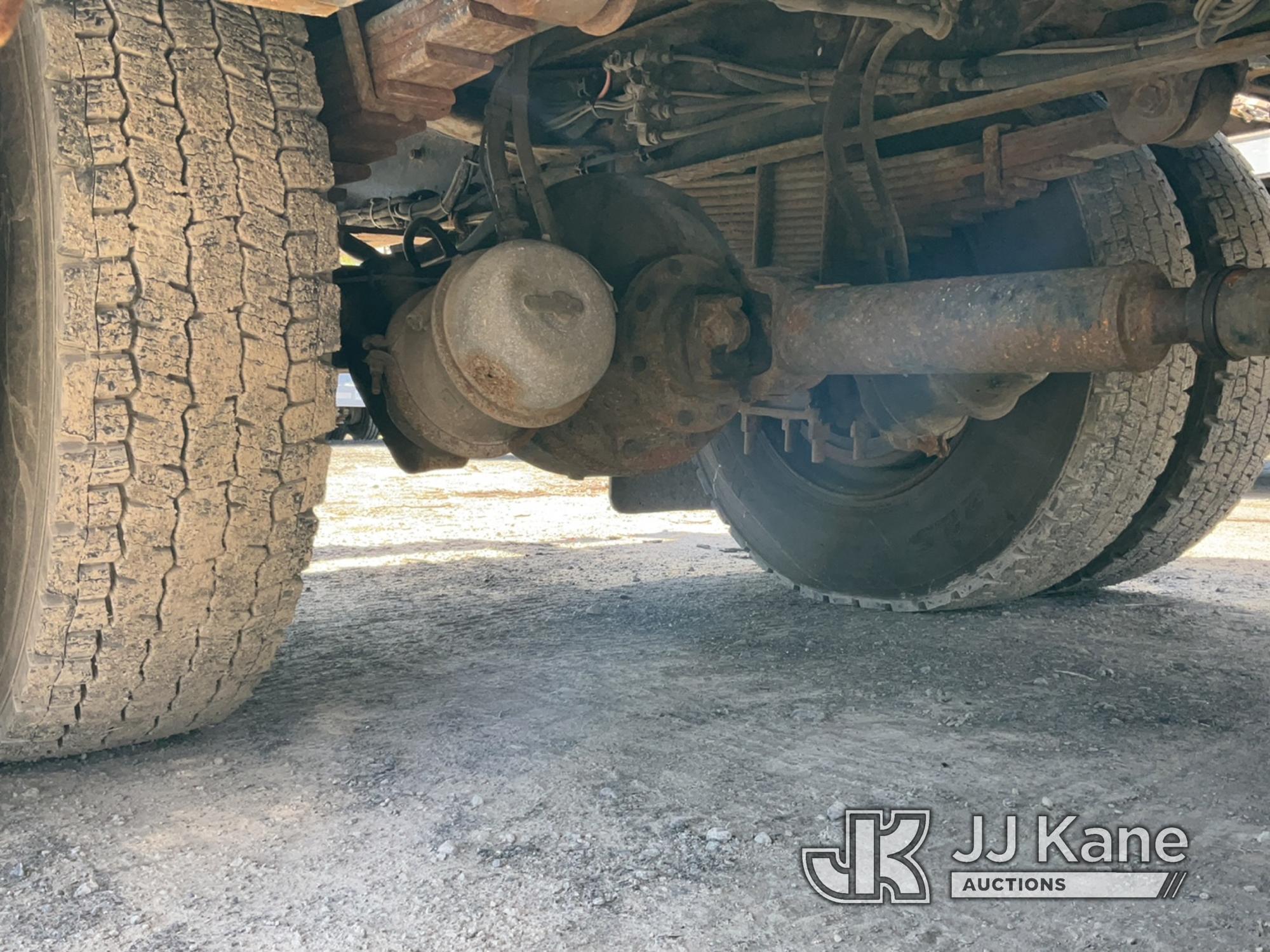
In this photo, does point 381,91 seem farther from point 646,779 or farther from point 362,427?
point 646,779

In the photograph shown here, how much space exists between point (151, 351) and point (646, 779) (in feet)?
3.48

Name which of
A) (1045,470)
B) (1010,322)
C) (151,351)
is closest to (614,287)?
(1010,322)

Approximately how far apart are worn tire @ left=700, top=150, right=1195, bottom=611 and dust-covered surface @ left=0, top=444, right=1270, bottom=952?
15cm

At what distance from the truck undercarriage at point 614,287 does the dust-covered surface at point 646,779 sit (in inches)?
8.8

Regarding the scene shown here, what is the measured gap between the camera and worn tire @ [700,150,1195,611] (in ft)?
9.35

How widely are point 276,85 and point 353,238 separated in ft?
3.61

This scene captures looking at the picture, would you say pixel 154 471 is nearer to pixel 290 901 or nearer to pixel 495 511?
pixel 290 901

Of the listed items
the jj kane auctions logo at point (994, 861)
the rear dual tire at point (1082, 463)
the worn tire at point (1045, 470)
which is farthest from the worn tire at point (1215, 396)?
the jj kane auctions logo at point (994, 861)

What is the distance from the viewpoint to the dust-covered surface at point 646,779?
Answer: 147 cm

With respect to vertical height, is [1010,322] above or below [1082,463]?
above

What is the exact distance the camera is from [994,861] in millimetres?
1648

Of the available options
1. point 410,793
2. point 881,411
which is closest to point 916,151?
point 881,411

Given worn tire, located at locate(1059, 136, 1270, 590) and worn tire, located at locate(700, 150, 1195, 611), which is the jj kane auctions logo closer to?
worn tire, located at locate(700, 150, 1195, 611)

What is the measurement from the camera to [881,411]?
8.95ft
